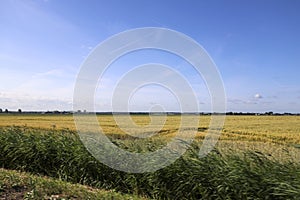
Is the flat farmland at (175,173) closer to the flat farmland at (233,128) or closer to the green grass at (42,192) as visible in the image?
the green grass at (42,192)

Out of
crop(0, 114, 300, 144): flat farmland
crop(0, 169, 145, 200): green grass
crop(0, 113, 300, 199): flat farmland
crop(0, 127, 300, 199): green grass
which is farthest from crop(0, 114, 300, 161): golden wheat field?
crop(0, 169, 145, 200): green grass

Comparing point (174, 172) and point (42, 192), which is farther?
point (174, 172)

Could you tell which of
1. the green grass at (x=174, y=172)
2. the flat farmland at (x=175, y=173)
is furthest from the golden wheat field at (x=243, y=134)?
the green grass at (x=174, y=172)

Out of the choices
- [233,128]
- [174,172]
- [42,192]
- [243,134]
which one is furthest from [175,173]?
[233,128]

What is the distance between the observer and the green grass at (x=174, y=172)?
5160 mm

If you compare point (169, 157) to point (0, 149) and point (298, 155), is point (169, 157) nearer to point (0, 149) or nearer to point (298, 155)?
point (298, 155)

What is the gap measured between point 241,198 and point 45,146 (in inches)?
212

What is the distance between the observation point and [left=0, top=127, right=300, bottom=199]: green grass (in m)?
5.16

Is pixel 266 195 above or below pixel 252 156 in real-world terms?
below

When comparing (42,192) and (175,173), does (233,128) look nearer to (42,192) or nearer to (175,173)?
(175,173)

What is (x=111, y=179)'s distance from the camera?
7172 mm

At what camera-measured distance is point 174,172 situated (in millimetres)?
6293

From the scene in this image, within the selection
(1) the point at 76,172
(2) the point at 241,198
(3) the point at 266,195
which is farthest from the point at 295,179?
(1) the point at 76,172

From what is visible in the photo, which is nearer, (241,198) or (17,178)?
(241,198)
